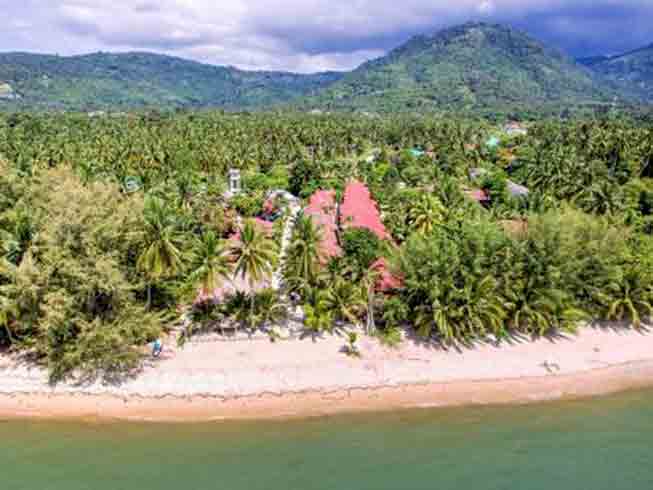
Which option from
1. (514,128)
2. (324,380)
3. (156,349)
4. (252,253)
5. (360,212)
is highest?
(514,128)

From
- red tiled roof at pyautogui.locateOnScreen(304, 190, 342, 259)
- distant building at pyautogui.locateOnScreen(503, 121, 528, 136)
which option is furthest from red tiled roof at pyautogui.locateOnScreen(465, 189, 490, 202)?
distant building at pyautogui.locateOnScreen(503, 121, 528, 136)

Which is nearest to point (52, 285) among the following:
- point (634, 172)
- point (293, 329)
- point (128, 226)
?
point (128, 226)

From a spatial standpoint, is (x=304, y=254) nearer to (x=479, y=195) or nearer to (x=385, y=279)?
(x=385, y=279)

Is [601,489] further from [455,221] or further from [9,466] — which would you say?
[9,466]

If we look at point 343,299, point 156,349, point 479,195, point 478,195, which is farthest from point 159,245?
point 479,195

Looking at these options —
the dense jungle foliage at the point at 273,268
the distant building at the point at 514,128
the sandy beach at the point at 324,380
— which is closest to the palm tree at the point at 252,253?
the dense jungle foliage at the point at 273,268

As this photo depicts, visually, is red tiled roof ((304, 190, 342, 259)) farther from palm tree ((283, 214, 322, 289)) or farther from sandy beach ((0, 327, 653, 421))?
sandy beach ((0, 327, 653, 421))
